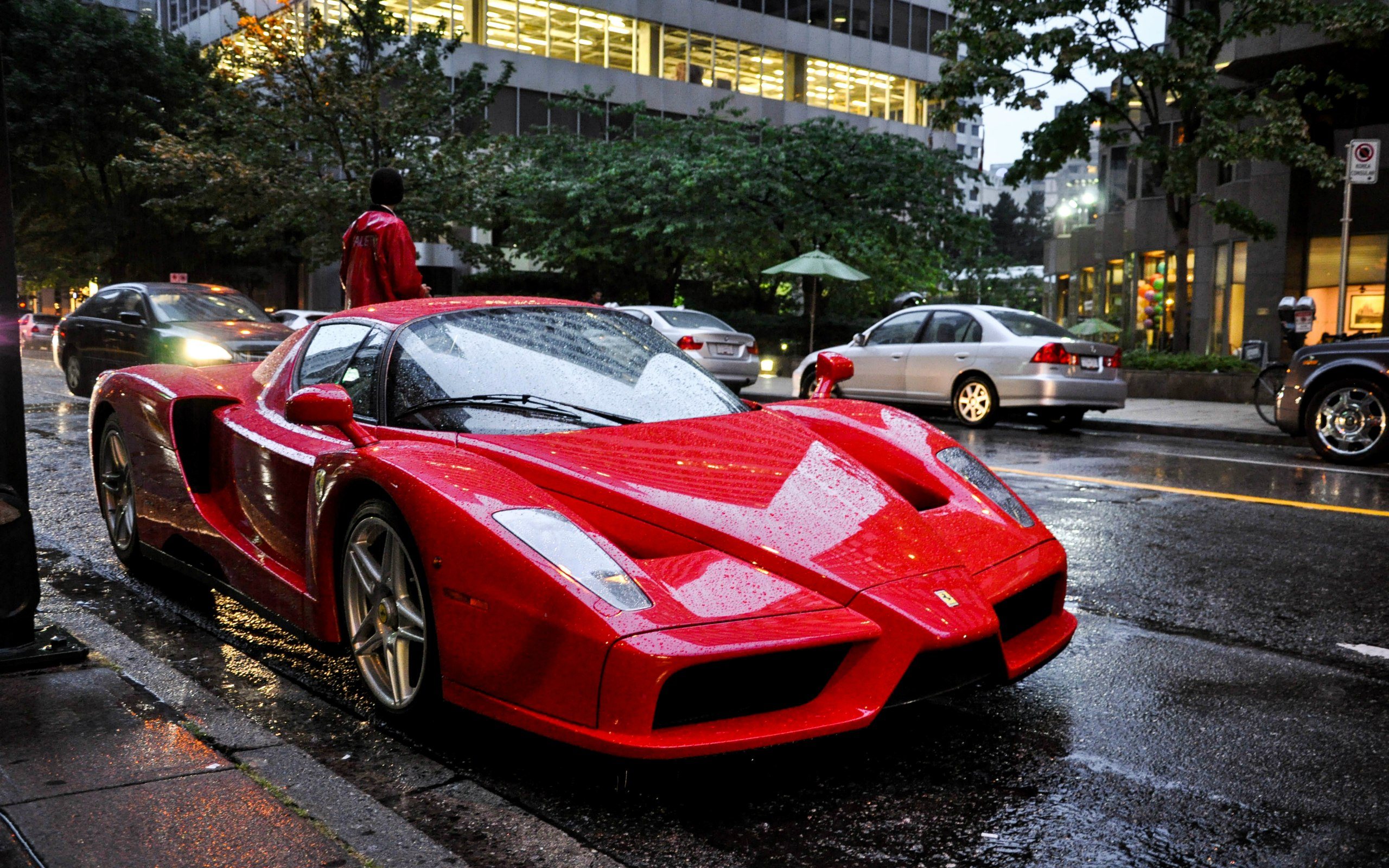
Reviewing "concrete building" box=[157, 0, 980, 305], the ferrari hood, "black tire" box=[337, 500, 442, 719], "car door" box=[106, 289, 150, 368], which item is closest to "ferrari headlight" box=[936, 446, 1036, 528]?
the ferrari hood

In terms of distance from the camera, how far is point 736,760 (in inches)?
126

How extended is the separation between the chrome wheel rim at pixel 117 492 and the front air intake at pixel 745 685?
346 centimetres

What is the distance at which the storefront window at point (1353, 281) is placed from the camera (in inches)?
947

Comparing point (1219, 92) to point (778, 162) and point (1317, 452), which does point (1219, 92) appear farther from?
point (778, 162)

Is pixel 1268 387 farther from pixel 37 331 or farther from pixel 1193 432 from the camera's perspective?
pixel 37 331

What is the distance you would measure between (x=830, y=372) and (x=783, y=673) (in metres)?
2.52

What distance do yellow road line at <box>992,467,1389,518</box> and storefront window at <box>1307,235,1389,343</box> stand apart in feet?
56.4

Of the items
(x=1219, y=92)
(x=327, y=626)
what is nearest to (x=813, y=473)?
(x=327, y=626)

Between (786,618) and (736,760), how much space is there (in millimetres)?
566

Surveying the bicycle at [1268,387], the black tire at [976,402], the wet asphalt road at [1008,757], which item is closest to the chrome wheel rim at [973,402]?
the black tire at [976,402]

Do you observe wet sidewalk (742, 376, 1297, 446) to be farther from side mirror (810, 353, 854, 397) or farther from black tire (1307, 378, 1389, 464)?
side mirror (810, 353, 854, 397)

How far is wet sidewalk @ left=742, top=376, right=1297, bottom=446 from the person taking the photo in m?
13.0

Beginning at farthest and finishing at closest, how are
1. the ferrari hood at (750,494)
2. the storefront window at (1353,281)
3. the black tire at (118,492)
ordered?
the storefront window at (1353,281)
the black tire at (118,492)
the ferrari hood at (750,494)

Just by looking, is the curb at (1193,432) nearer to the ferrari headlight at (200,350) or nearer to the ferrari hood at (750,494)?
the ferrari headlight at (200,350)
